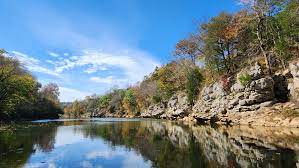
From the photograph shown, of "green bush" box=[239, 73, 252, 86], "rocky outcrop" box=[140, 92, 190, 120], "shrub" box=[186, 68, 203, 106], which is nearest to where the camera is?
"green bush" box=[239, 73, 252, 86]

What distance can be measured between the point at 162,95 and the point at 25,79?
47327 millimetres

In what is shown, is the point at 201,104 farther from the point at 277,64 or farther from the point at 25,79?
the point at 25,79

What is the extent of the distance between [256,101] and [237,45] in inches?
754

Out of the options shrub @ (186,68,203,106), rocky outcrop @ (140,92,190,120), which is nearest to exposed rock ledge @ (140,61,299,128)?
shrub @ (186,68,203,106)

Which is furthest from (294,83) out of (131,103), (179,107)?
(131,103)

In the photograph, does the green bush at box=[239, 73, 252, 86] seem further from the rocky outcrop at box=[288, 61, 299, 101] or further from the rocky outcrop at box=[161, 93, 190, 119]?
the rocky outcrop at box=[161, 93, 190, 119]

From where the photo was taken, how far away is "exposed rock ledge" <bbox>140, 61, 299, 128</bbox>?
3569 centimetres

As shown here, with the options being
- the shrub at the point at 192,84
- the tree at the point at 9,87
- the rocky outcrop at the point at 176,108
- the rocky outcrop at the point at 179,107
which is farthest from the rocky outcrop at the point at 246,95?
the tree at the point at 9,87

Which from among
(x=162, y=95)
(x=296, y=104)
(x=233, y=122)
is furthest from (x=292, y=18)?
(x=162, y=95)

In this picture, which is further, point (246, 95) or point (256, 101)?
point (246, 95)

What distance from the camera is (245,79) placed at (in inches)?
1715

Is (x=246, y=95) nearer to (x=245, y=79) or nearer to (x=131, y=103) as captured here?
(x=245, y=79)

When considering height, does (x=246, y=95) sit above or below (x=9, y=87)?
below

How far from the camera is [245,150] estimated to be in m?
20.0
